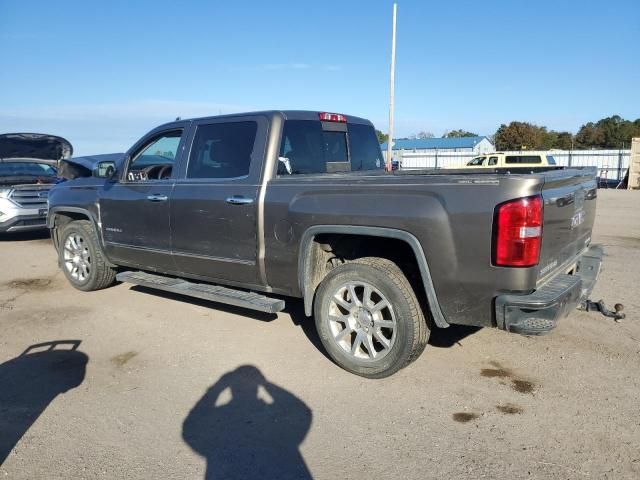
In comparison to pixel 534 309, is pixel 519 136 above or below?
above

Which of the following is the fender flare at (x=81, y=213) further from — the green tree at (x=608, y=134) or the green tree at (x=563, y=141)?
the green tree at (x=563, y=141)

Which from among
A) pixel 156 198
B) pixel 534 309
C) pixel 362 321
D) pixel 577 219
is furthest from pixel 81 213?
pixel 577 219

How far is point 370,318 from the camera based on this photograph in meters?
3.91

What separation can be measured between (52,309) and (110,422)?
2987mm

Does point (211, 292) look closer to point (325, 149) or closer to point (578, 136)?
point (325, 149)

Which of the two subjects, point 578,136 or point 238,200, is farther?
point 578,136

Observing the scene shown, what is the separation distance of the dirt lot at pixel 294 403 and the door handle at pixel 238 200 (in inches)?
49.9

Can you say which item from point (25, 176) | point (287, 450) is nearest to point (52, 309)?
point (287, 450)

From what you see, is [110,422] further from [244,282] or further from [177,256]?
[177,256]

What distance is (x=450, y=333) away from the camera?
4.83 meters

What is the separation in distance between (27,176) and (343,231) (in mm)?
9810

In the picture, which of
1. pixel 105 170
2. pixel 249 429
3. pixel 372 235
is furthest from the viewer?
pixel 105 170

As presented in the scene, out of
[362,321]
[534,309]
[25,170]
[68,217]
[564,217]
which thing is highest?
[25,170]

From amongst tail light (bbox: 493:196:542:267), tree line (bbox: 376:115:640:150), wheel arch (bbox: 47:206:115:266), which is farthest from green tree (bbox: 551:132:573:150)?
tail light (bbox: 493:196:542:267)
